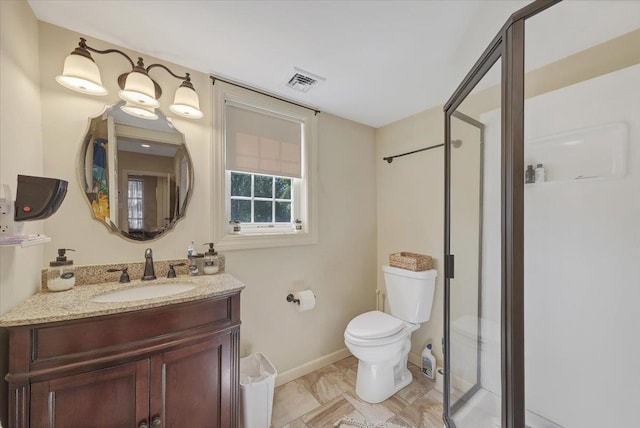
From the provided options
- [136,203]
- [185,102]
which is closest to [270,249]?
[136,203]

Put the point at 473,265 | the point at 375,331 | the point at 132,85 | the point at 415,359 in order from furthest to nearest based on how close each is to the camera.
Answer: the point at 415,359
the point at 375,331
the point at 473,265
the point at 132,85

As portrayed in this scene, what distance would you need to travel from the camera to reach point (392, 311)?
6.84 ft

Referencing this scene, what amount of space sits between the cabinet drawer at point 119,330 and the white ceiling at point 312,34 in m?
1.39

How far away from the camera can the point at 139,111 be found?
4.69 ft

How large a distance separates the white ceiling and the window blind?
250 millimetres

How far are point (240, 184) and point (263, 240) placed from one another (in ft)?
1.55

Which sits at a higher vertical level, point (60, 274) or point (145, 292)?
point (60, 274)

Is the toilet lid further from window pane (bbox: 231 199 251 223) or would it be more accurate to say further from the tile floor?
window pane (bbox: 231 199 251 223)

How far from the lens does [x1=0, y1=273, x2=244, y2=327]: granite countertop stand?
2.82 feet
